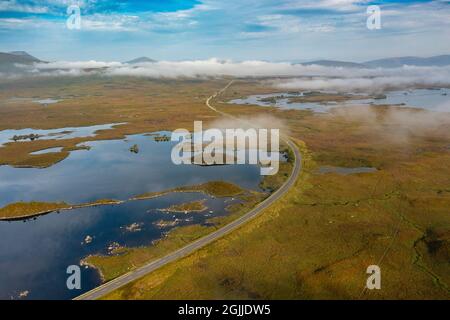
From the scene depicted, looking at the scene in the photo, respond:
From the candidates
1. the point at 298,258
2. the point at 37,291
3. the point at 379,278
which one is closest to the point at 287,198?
the point at 298,258

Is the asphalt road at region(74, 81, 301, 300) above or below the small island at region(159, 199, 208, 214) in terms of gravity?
below

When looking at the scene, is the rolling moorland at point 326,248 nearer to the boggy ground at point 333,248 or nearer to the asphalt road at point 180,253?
the boggy ground at point 333,248

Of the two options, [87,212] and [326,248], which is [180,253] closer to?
[326,248]

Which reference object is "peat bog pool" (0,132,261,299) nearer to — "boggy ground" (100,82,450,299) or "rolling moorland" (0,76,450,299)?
"rolling moorland" (0,76,450,299)

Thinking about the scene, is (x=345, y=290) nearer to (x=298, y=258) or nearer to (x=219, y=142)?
(x=298, y=258)

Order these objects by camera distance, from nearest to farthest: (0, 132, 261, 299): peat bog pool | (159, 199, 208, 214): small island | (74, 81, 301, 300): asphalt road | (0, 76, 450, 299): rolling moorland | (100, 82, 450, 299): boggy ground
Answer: (74, 81, 301, 300): asphalt road → (100, 82, 450, 299): boggy ground → (0, 76, 450, 299): rolling moorland → (0, 132, 261, 299): peat bog pool → (159, 199, 208, 214): small island

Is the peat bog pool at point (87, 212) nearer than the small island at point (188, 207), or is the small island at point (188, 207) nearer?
the peat bog pool at point (87, 212)

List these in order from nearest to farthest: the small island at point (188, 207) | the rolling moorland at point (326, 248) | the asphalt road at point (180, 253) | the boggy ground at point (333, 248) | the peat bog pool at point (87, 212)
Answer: the asphalt road at point (180, 253) → the boggy ground at point (333, 248) → the rolling moorland at point (326, 248) → the peat bog pool at point (87, 212) → the small island at point (188, 207)

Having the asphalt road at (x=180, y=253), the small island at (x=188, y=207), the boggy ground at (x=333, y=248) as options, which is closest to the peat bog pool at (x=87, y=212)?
the small island at (x=188, y=207)

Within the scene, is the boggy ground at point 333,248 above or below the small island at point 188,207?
below

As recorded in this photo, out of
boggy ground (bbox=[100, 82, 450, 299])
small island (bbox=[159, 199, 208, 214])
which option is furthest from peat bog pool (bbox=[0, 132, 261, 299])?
boggy ground (bbox=[100, 82, 450, 299])
